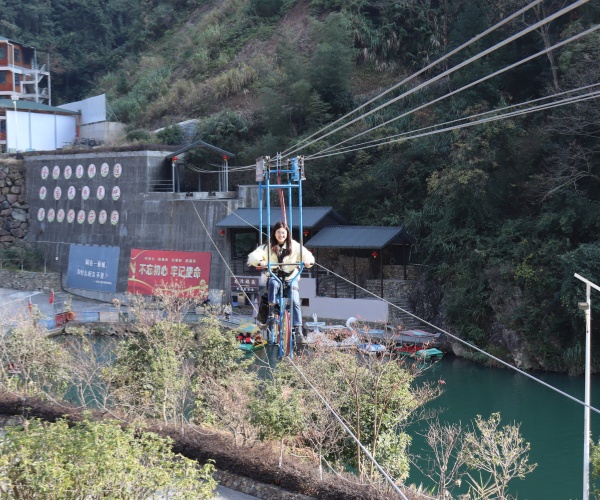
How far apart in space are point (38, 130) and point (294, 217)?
13.9 metres

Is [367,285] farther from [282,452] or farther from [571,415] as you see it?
[282,452]

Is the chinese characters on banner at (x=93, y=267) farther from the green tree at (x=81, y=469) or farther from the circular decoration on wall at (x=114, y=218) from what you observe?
the green tree at (x=81, y=469)

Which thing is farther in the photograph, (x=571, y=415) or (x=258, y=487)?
(x=571, y=415)

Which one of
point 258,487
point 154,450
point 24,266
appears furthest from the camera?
point 24,266

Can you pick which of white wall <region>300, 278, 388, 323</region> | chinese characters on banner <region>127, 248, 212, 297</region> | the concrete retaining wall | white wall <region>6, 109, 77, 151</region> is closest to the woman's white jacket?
white wall <region>300, 278, 388, 323</region>

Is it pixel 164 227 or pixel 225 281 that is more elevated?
pixel 164 227

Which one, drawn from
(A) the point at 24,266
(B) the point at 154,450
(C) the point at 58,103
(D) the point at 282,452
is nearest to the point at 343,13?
(A) the point at 24,266

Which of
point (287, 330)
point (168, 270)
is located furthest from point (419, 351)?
point (287, 330)

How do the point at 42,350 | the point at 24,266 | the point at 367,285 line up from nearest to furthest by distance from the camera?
the point at 42,350 → the point at 367,285 → the point at 24,266

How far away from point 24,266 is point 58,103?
1524 cm

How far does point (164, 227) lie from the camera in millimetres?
24312

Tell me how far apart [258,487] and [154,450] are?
305 centimetres

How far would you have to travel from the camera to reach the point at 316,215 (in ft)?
72.4

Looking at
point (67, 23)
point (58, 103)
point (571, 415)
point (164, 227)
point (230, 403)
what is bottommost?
point (571, 415)
